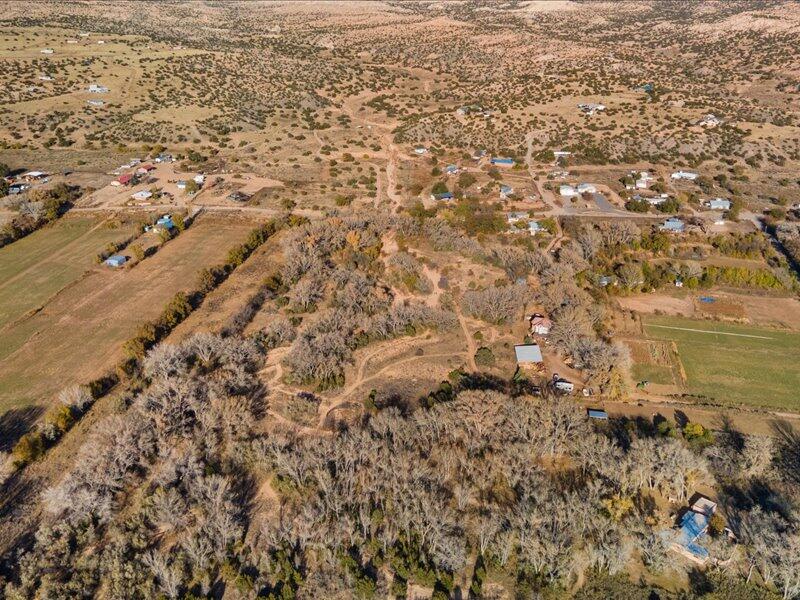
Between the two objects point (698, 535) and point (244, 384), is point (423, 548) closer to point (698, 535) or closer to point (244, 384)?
point (698, 535)

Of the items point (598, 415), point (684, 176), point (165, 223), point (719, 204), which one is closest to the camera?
point (598, 415)

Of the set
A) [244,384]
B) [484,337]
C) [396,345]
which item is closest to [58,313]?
[244,384]

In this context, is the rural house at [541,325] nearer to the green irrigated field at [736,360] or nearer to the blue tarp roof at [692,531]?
the green irrigated field at [736,360]

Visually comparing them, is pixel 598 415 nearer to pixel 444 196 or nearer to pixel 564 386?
pixel 564 386

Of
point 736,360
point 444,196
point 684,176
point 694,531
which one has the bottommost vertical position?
point 736,360

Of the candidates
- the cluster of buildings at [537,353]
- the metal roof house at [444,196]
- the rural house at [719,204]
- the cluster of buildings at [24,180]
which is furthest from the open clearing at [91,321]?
the rural house at [719,204]

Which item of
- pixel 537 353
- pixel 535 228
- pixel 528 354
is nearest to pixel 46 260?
pixel 528 354
